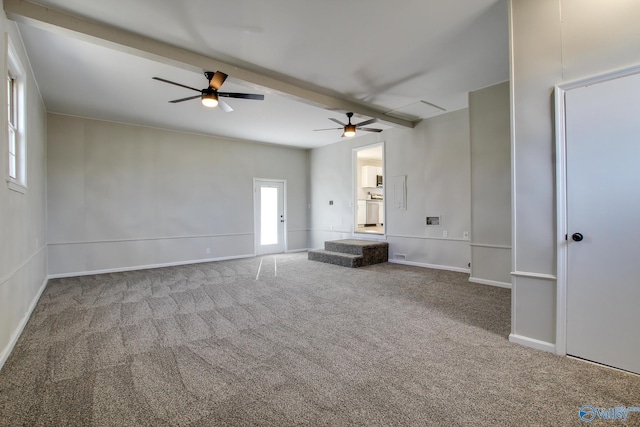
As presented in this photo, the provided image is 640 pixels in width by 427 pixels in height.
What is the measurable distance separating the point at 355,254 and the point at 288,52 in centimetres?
414

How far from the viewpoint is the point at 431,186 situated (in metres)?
5.91

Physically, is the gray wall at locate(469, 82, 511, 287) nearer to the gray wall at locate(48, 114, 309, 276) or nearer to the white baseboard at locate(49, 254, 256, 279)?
the gray wall at locate(48, 114, 309, 276)

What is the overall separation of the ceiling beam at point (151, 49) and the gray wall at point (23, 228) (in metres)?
0.23

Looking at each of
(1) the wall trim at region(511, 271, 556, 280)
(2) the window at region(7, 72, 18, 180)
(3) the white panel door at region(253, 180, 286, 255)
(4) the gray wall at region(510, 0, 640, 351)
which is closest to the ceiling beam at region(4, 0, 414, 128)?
(2) the window at region(7, 72, 18, 180)

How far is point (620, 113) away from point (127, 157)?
7275 millimetres

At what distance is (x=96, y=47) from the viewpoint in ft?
10.7

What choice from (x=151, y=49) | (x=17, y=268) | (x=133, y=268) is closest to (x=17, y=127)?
(x=17, y=268)

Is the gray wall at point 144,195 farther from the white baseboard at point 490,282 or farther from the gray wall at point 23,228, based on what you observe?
the white baseboard at point 490,282

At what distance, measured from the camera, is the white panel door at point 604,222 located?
6.88ft

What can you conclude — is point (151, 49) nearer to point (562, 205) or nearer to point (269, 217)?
point (562, 205)

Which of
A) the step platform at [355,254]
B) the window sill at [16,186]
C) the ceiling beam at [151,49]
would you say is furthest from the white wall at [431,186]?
the window sill at [16,186]

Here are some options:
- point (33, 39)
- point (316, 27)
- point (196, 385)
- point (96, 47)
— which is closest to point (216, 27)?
point (316, 27)

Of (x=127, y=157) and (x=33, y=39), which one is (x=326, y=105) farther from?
(x=127, y=157)

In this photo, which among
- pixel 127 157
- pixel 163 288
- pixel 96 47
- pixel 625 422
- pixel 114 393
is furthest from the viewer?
pixel 127 157
